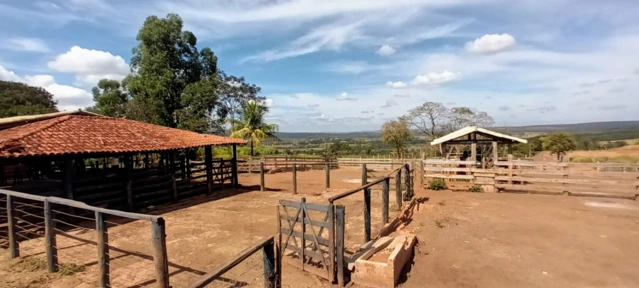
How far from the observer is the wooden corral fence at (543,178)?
13.0 meters

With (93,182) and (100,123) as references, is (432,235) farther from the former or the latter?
(100,123)

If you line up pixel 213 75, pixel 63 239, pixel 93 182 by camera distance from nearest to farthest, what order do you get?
pixel 63 239 → pixel 93 182 → pixel 213 75

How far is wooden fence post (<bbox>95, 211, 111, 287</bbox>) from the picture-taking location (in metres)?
5.10

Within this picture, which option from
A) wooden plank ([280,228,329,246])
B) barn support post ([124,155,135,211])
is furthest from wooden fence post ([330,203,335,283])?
barn support post ([124,155,135,211])

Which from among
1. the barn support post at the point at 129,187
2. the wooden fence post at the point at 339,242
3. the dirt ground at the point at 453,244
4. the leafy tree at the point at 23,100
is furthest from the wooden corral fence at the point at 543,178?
the leafy tree at the point at 23,100

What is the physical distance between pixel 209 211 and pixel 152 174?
3.22 meters

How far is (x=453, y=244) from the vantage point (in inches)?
311

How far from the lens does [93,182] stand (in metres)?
11.2

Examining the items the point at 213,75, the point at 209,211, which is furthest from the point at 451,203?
the point at 213,75

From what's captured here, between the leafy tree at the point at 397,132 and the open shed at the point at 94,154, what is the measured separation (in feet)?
82.2

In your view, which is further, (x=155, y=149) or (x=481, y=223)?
(x=155, y=149)

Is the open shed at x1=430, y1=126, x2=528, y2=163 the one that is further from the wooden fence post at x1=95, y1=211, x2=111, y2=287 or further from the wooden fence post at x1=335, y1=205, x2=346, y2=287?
the wooden fence post at x1=95, y1=211, x2=111, y2=287

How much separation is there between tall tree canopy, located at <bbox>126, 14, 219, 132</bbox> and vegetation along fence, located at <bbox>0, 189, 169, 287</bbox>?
22.0 meters

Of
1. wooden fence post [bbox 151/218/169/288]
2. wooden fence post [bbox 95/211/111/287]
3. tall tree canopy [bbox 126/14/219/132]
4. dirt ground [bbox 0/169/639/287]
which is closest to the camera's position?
wooden fence post [bbox 151/218/169/288]
